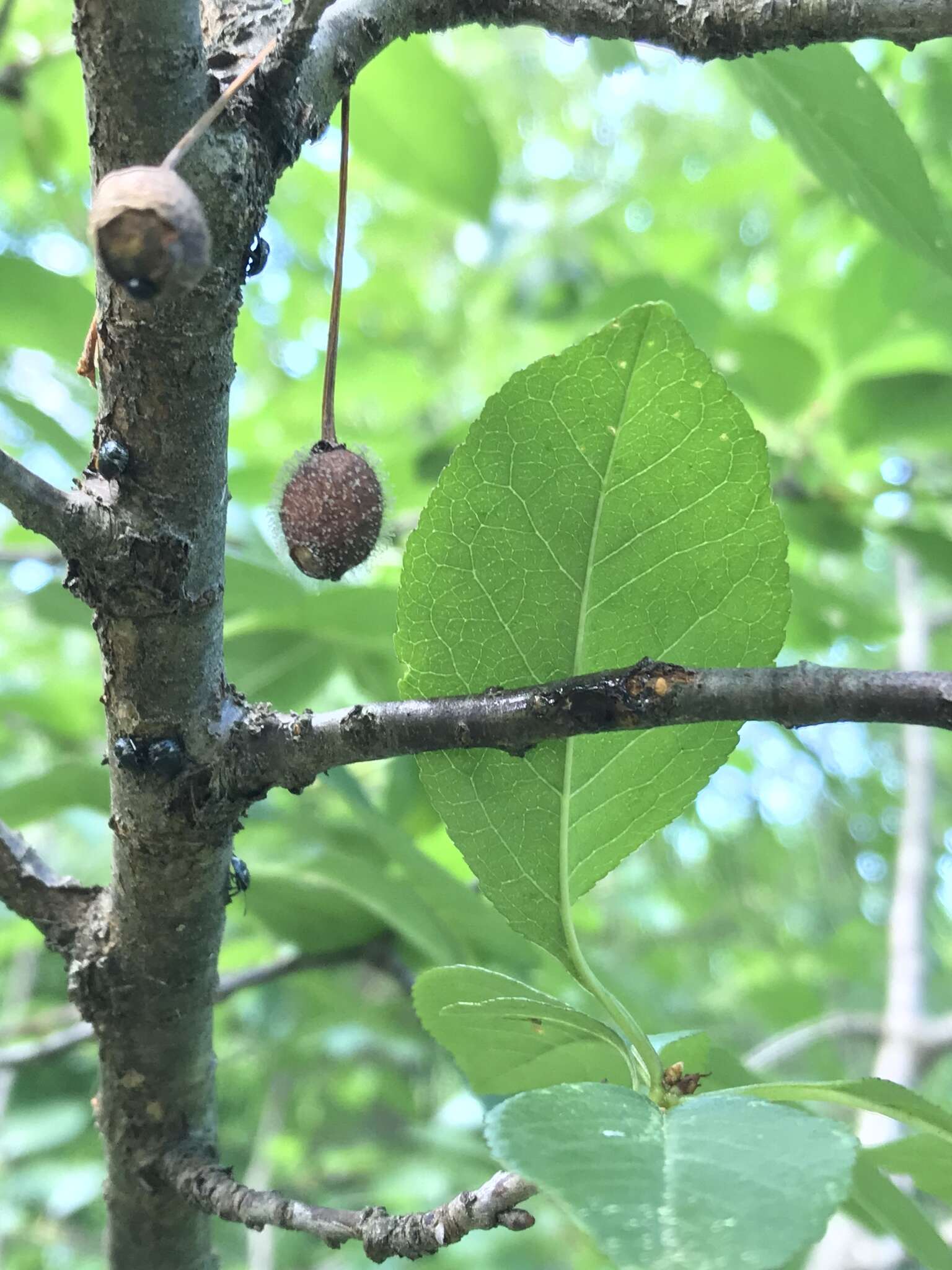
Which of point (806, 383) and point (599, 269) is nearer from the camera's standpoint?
point (806, 383)

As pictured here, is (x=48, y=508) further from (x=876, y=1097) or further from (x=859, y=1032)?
(x=859, y=1032)

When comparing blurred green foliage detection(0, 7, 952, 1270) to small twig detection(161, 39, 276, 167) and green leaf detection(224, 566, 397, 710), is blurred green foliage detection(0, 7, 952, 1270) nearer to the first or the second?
green leaf detection(224, 566, 397, 710)

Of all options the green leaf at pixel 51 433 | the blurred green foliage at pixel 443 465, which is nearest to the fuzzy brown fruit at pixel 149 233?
the blurred green foliage at pixel 443 465

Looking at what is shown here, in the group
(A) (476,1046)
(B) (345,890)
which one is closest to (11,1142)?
(B) (345,890)

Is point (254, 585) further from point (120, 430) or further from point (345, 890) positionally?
point (120, 430)

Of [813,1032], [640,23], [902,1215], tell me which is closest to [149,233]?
[640,23]

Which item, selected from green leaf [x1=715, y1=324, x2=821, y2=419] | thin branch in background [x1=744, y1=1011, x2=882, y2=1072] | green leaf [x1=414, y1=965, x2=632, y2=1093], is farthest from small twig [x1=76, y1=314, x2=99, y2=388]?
thin branch in background [x1=744, y1=1011, x2=882, y2=1072]
